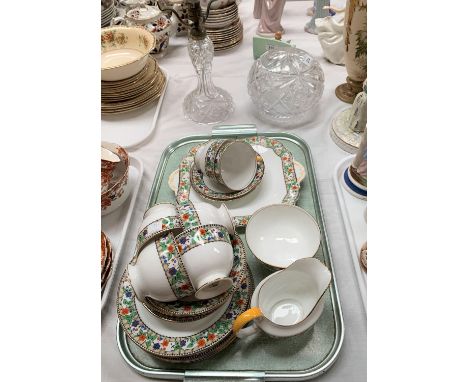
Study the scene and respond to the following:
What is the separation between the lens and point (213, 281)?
0.50 meters

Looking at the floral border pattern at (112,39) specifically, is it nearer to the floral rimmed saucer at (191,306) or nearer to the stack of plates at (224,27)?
the stack of plates at (224,27)

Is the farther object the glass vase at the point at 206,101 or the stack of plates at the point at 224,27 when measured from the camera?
the stack of plates at the point at 224,27

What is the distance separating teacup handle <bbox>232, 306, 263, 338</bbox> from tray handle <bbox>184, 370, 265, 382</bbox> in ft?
0.19

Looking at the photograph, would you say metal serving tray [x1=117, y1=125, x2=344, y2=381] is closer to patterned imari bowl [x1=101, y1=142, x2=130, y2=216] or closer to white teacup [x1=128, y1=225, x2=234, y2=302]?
white teacup [x1=128, y1=225, x2=234, y2=302]

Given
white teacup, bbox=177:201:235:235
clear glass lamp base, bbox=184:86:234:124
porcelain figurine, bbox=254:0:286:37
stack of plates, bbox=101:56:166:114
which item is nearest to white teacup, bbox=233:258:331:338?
white teacup, bbox=177:201:235:235

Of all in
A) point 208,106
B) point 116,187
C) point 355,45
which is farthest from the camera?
point 208,106

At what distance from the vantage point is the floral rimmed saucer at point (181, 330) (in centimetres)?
55

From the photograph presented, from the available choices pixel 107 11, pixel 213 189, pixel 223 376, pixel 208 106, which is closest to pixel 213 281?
pixel 223 376

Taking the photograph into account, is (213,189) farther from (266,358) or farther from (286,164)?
(266,358)

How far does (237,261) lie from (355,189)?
1.13 ft

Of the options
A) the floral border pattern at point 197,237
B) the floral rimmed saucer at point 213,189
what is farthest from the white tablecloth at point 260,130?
the floral border pattern at point 197,237

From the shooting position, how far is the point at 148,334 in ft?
1.89

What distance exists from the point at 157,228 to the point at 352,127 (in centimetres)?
60

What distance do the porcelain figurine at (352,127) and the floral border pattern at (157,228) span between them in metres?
0.53
